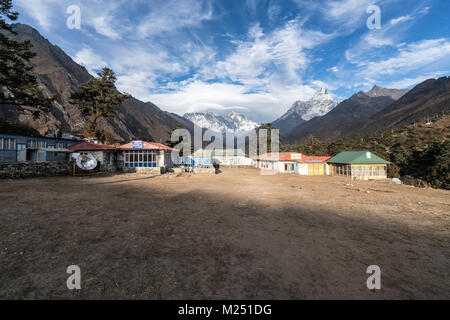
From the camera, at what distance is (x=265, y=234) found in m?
6.36

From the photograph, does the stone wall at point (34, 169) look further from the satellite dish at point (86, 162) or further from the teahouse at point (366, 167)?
the teahouse at point (366, 167)

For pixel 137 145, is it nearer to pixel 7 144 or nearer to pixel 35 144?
pixel 35 144

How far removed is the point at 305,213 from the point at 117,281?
26.5ft

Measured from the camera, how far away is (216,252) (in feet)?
16.4

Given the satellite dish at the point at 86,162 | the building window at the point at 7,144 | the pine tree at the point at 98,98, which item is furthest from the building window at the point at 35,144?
the pine tree at the point at 98,98

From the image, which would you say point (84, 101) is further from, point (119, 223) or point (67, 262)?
point (67, 262)

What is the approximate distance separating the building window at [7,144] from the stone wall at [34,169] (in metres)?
5.11

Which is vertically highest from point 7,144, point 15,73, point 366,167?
point 15,73

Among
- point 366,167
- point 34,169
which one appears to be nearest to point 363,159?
point 366,167

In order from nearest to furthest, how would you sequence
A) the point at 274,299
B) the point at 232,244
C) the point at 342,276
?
1. the point at 274,299
2. the point at 342,276
3. the point at 232,244

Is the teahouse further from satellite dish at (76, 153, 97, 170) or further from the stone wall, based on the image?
the stone wall

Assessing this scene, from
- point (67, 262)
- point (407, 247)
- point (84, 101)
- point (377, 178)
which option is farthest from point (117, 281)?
point (84, 101)

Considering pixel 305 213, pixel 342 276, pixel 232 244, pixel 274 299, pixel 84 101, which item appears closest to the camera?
pixel 274 299

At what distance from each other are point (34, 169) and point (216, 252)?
78.0 ft
